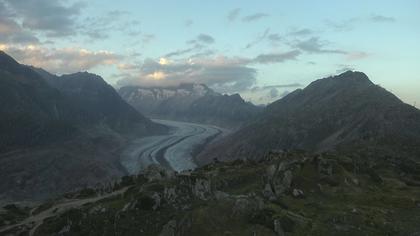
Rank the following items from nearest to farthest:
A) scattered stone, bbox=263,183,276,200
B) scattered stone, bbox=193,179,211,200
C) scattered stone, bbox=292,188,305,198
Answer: scattered stone, bbox=263,183,276,200 < scattered stone, bbox=292,188,305,198 < scattered stone, bbox=193,179,211,200

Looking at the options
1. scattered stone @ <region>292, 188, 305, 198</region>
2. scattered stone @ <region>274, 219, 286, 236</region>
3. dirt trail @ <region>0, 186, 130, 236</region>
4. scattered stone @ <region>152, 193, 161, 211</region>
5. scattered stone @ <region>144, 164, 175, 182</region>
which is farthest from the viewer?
scattered stone @ <region>144, 164, 175, 182</region>

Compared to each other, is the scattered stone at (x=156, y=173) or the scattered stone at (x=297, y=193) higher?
the scattered stone at (x=156, y=173)

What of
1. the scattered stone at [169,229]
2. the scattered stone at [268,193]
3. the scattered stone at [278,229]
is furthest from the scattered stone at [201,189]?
the scattered stone at [278,229]

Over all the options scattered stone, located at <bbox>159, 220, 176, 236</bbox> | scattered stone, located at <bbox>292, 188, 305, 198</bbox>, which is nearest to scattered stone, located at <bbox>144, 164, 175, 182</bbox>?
scattered stone, located at <bbox>292, 188, 305, 198</bbox>

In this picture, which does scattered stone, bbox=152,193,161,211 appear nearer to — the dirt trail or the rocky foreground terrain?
the rocky foreground terrain

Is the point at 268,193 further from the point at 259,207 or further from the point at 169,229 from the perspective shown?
the point at 169,229

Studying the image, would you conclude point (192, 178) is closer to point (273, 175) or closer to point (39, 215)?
point (273, 175)

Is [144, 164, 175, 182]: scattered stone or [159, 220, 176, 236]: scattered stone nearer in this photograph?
[159, 220, 176, 236]: scattered stone

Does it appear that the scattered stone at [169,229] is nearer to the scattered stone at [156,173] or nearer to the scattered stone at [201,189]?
the scattered stone at [201,189]

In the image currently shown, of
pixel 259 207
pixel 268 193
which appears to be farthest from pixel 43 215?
pixel 259 207

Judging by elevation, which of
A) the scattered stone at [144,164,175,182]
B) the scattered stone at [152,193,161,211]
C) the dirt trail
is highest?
the scattered stone at [144,164,175,182]
